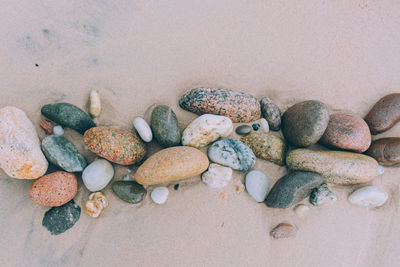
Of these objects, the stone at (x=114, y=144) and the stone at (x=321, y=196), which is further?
the stone at (x=321, y=196)

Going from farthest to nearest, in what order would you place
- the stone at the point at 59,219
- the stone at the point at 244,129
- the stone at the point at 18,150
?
1. the stone at the point at 244,129
2. the stone at the point at 59,219
3. the stone at the point at 18,150

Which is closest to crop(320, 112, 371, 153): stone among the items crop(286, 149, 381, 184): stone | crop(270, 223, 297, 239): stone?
crop(286, 149, 381, 184): stone

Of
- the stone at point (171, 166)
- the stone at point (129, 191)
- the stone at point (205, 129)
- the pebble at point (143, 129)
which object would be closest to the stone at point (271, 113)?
the stone at point (205, 129)

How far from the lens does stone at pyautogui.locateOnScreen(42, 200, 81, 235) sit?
229cm

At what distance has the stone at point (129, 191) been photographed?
2.37 meters

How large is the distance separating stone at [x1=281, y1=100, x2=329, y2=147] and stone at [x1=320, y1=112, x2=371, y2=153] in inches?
7.0

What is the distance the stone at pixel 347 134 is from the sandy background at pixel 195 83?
0.31 m

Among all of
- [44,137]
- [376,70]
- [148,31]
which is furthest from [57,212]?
[376,70]

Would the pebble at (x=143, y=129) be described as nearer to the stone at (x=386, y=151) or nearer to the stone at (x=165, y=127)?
the stone at (x=165, y=127)

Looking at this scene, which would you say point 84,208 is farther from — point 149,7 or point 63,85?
point 149,7

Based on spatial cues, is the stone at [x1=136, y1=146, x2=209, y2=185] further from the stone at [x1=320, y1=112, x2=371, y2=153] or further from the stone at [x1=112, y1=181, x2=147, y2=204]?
the stone at [x1=320, y1=112, x2=371, y2=153]

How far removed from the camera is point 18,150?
220 cm

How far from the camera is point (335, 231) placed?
257cm

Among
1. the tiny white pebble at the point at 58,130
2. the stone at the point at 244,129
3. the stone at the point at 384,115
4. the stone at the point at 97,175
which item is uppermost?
the stone at the point at 384,115
